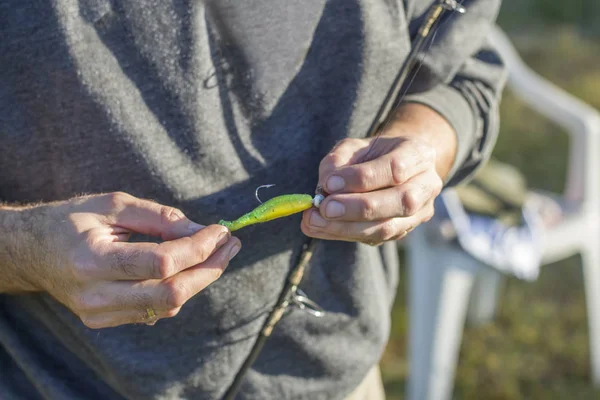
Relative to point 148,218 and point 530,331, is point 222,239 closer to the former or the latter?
point 148,218

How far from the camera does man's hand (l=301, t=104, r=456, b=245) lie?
51.1 inches

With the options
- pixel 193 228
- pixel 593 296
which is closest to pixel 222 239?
pixel 193 228

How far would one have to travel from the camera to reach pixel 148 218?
48.6 inches

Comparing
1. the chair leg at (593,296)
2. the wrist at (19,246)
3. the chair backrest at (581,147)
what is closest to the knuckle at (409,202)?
the wrist at (19,246)

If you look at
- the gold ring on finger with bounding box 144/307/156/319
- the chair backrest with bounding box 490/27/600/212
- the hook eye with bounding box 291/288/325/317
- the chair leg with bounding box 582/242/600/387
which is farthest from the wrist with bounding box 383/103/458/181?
the chair leg with bounding box 582/242/600/387

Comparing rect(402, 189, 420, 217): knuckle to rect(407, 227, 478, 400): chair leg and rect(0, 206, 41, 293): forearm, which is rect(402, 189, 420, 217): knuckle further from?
rect(407, 227, 478, 400): chair leg

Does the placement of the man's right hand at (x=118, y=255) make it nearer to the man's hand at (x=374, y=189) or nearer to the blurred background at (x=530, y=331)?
the man's hand at (x=374, y=189)

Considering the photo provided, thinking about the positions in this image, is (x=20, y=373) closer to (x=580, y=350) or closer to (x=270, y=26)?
(x=270, y=26)

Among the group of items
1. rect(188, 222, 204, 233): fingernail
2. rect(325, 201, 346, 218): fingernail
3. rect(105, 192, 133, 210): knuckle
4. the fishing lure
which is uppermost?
rect(105, 192, 133, 210): knuckle

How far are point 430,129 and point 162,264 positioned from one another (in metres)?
0.72

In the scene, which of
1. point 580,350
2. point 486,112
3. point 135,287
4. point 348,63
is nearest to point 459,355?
point 580,350

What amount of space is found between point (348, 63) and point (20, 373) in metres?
0.93

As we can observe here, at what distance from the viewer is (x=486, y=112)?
5.73 ft

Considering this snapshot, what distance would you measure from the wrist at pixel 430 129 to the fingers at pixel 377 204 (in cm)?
24
